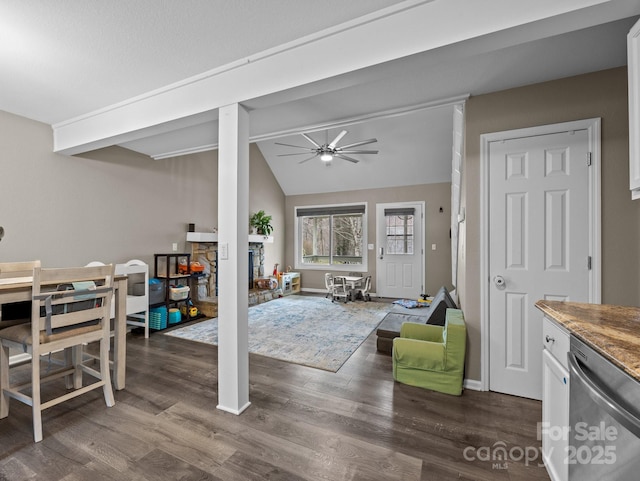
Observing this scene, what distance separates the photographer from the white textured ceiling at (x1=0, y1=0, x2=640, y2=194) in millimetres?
1585

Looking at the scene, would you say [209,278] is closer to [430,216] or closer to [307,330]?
[307,330]

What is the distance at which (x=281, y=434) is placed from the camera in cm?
181

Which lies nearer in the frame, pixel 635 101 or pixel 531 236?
pixel 635 101

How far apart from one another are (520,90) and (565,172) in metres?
0.72

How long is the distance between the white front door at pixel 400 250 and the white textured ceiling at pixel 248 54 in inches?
156

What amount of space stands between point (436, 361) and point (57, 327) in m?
2.69

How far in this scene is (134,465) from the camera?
1555mm

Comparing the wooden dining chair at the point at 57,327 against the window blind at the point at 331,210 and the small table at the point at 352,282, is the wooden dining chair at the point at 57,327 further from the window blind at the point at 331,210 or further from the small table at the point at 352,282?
the window blind at the point at 331,210

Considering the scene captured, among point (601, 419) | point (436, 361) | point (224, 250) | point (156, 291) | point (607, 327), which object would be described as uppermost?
point (224, 250)

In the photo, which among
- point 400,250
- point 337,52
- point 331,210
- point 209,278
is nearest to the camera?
point 337,52

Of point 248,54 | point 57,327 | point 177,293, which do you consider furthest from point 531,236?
point 177,293

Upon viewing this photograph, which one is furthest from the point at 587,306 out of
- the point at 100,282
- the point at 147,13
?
the point at 100,282

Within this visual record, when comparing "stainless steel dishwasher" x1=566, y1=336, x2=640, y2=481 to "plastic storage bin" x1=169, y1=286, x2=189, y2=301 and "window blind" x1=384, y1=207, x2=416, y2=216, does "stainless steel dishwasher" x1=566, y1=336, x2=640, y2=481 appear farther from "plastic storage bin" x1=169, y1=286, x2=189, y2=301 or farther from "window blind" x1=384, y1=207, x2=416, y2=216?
"window blind" x1=384, y1=207, x2=416, y2=216

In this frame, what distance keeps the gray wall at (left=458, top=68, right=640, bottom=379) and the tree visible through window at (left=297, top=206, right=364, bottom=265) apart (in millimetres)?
4525
